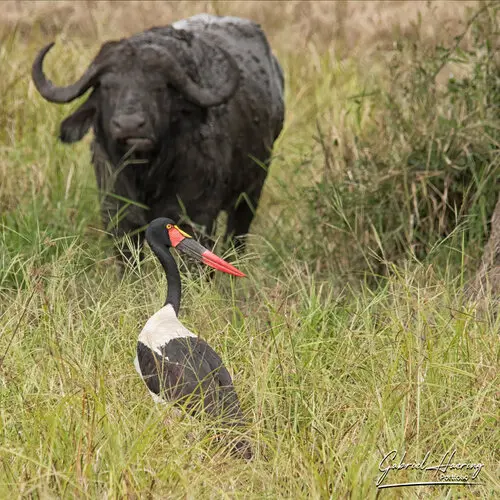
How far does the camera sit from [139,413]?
12.2 ft

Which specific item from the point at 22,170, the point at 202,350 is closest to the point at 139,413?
the point at 202,350

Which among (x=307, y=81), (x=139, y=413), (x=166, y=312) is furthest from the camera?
(x=307, y=81)

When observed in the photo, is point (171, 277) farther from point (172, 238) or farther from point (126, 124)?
point (126, 124)

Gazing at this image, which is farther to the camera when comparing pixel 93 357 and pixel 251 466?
pixel 93 357

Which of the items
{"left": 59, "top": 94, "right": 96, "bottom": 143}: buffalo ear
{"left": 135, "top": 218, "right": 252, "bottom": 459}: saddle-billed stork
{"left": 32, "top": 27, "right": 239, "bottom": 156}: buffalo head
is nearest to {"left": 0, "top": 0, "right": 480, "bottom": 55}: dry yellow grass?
{"left": 32, "top": 27, "right": 239, "bottom": 156}: buffalo head

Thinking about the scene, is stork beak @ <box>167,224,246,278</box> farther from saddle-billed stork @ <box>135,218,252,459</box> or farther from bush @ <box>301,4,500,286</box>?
bush @ <box>301,4,500,286</box>

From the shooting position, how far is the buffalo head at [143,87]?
6.31 metres

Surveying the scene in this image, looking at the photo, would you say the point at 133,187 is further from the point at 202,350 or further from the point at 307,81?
the point at 307,81

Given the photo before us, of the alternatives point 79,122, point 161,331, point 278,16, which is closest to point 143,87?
point 79,122

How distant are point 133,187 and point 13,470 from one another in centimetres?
352

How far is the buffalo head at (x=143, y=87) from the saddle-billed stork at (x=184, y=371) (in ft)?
7.02

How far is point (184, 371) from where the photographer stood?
3.86 meters

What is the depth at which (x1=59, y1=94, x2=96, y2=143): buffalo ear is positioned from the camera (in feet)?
22.1

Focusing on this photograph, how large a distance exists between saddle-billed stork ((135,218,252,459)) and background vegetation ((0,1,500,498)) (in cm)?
8
